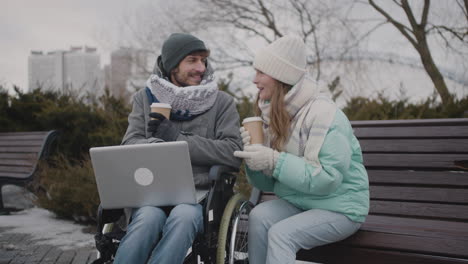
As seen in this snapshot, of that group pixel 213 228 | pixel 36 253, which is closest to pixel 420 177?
pixel 213 228

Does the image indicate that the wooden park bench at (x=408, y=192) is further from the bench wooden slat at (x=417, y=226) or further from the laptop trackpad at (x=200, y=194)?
the laptop trackpad at (x=200, y=194)

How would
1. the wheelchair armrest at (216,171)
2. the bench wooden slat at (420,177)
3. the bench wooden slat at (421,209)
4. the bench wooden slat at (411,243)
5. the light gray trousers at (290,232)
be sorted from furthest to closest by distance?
the bench wooden slat at (420,177) → the bench wooden slat at (421,209) → the wheelchair armrest at (216,171) → the light gray trousers at (290,232) → the bench wooden slat at (411,243)

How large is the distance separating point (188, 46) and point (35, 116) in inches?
235

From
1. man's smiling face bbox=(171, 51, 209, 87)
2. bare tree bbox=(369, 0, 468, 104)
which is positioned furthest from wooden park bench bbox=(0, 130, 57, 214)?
bare tree bbox=(369, 0, 468, 104)

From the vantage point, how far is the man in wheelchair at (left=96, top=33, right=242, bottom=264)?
8.09ft

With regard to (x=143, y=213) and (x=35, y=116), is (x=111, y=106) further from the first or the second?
(x=143, y=213)

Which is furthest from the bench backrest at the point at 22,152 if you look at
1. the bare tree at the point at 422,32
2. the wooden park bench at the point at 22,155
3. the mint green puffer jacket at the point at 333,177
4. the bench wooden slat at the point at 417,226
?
the bare tree at the point at 422,32

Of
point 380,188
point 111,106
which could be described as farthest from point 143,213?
point 111,106

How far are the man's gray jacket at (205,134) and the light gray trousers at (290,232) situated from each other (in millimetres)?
443

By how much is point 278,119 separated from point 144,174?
2.36 feet

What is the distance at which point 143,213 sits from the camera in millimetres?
2520

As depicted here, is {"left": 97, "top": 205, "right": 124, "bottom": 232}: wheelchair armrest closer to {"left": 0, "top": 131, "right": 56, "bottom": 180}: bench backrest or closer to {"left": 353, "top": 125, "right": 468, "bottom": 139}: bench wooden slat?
{"left": 353, "top": 125, "right": 468, "bottom": 139}: bench wooden slat

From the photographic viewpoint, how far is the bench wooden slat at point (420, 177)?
2.95m

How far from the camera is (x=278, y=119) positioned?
251cm
